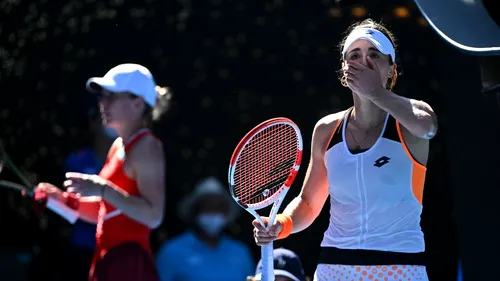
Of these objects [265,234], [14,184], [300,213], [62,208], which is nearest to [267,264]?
[265,234]

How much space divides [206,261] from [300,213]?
2.28m

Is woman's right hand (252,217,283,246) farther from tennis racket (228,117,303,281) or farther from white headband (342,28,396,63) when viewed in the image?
white headband (342,28,396,63)

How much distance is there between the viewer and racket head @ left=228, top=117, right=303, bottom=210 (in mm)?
2826

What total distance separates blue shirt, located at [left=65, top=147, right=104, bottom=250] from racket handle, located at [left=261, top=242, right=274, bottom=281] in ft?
7.86

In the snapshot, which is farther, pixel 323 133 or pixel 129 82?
pixel 129 82

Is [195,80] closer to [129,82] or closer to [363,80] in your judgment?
[129,82]

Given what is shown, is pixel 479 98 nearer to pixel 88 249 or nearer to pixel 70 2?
pixel 88 249

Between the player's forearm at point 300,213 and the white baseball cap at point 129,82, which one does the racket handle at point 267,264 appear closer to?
the player's forearm at point 300,213

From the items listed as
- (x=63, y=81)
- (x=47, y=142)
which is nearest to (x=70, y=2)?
(x=63, y=81)

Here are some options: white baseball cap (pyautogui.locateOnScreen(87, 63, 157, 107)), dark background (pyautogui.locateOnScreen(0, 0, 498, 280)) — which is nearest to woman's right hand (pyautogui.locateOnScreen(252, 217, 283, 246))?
white baseball cap (pyautogui.locateOnScreen(87, 63, 157, 107))

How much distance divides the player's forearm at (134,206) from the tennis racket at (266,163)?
611mm

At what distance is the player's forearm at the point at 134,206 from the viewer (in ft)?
11.2

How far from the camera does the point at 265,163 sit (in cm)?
294

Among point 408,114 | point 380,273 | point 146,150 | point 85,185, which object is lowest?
point 380,273
